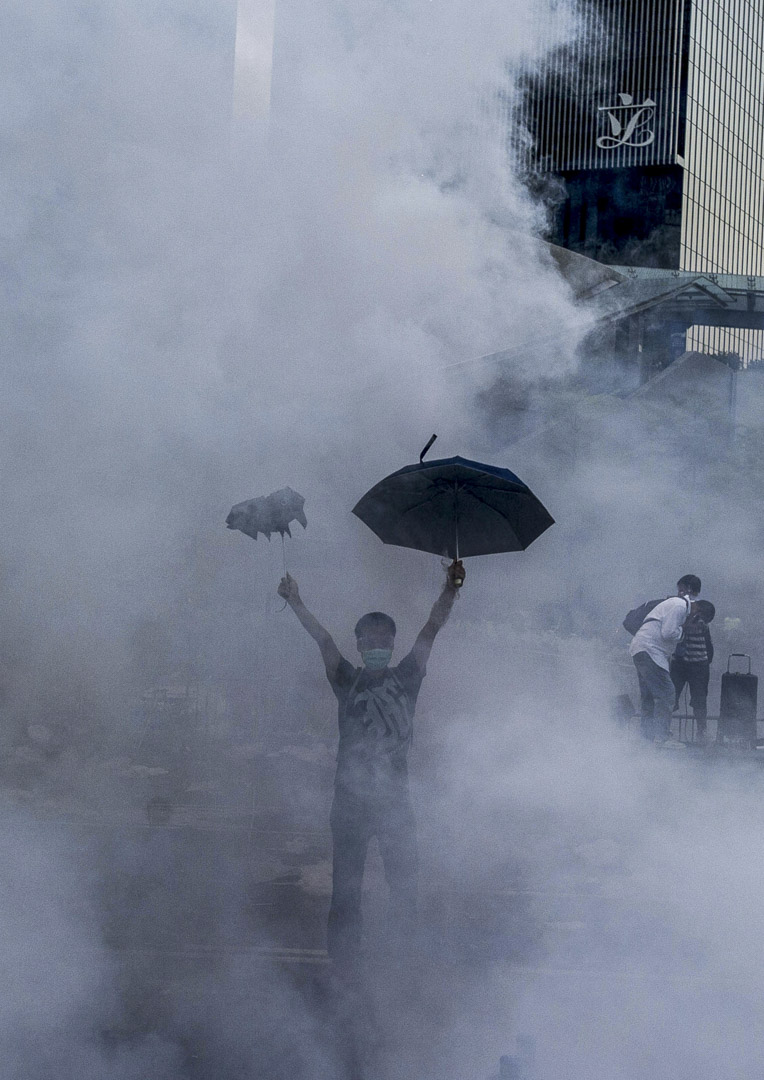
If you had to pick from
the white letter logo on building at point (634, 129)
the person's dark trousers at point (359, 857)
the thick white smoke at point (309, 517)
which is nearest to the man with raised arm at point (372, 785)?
the person's dark trousers at point (359, 857)

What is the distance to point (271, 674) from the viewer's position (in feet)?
22.7

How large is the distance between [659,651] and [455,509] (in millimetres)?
3070

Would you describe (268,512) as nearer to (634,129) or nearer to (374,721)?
(374,721)

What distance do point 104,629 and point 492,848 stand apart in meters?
2.68

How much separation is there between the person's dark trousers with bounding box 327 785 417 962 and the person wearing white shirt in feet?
11.6

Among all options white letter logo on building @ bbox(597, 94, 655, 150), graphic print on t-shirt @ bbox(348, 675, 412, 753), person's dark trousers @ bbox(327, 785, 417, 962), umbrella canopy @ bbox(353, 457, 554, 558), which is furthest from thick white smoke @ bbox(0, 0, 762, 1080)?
white letter logo on building @ bbox(597, 94, 655, 150)

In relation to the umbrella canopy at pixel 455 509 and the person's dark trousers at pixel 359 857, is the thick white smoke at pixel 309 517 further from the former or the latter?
the umbrella canopy at pixel 455 509

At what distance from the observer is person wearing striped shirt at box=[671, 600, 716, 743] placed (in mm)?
6672

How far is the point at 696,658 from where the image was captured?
677 centimetres

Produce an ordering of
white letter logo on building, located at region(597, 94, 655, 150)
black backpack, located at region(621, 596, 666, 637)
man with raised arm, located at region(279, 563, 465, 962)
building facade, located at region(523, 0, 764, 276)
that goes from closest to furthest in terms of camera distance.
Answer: man with raised arm, located at region(279, 563, 465, 962), black backpack, located at region(621, 596, 666, 637), building facade, located at region(523, 0, 764, 276), white letter logo on building, located at region(597, 94, 655, 150)

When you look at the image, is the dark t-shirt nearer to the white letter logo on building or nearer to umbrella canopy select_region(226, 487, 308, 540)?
umbrella canopy select_region(226, 487, 308, 540)

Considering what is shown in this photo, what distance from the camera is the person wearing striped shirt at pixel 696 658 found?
667 cm

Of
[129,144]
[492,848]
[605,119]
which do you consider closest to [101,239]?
[129,144]

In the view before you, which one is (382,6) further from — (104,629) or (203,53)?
(104,629)
